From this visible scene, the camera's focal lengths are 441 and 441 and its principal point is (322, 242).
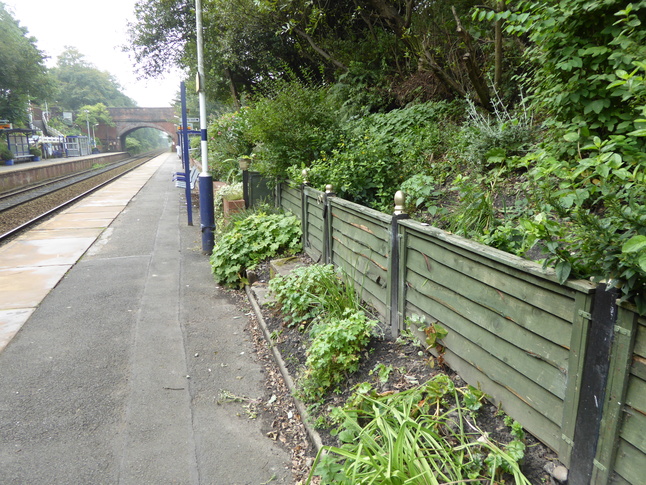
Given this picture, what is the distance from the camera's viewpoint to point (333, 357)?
3.37 m

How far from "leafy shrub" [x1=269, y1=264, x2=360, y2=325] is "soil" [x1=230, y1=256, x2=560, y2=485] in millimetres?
303

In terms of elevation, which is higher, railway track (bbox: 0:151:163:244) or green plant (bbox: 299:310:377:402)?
green plant (bbox: 299:310:377:402)

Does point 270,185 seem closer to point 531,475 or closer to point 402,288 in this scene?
point 402,288

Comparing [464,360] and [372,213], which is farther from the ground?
[372,213]

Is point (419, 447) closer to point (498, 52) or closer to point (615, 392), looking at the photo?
point (615, 392)

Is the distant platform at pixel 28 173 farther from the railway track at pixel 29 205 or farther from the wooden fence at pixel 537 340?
the wooden fence at pixel 537 340

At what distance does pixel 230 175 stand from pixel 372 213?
8.22 metres

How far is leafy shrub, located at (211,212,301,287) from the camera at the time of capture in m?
6.52

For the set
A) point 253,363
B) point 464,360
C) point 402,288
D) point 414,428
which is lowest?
point 253,363

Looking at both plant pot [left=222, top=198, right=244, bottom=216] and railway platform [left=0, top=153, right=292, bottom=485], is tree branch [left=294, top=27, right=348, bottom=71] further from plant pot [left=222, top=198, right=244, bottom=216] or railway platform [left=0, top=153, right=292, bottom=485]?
railway platform [left=0, top=153, right=292, bottom=485]

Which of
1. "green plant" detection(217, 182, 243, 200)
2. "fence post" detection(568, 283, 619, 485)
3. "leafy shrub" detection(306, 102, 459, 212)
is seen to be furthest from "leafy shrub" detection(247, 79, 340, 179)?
"fence post" detection(568, 283, 619, 485)

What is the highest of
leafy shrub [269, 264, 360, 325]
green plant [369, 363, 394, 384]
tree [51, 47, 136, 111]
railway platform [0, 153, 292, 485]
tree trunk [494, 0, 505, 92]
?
tree [51, 47, 136, 111]

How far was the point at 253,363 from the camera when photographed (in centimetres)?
430

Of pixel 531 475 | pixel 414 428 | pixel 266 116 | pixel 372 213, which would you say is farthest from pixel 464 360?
pixel 266 116
